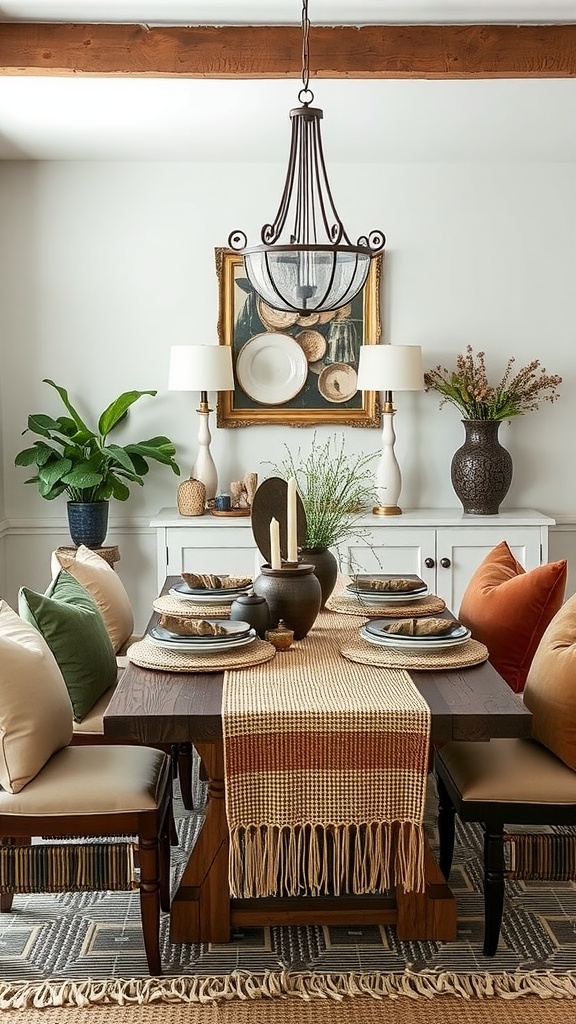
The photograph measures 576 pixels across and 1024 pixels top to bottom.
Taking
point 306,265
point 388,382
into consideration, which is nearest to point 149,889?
point 306,265

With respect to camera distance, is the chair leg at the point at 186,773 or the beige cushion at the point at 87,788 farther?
the chair leg at the point at 186,773

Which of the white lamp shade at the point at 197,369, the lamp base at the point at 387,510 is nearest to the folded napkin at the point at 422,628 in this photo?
the lamp base at the point at 387,510

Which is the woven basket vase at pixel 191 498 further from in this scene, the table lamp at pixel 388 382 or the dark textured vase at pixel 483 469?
the dark textured vase at pixel 483 469

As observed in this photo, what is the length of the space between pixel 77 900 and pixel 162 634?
811mm

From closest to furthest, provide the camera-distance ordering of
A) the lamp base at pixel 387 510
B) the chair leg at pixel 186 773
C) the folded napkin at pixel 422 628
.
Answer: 1. the folded napkin at pixel 422 628
2. the chair leg at pixel 186 773
3. the lamp base at pixel 387 510

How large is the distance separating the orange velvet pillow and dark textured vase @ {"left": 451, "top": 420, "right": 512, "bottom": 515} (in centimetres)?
182

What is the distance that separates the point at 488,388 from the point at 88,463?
196 centimetres

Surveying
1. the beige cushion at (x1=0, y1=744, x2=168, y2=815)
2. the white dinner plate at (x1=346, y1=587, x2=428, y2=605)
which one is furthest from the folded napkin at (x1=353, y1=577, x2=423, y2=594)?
the beige cushion at (x1=0, y1=744, x2=168, y2=815)

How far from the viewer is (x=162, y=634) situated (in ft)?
9.23

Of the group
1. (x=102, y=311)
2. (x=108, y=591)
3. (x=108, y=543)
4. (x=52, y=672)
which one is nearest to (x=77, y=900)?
(x=52, y=672)

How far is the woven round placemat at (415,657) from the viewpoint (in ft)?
8.62

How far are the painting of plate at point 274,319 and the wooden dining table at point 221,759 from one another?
2.93 metres

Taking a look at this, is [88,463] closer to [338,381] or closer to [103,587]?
[338,381]

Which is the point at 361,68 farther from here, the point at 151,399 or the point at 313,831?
the point at 313,831
